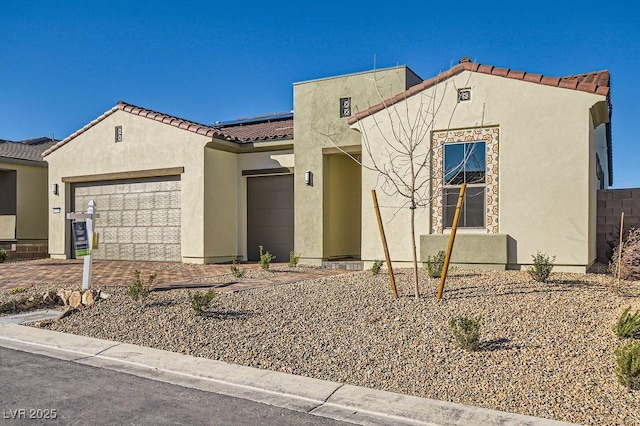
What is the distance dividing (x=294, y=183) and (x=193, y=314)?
7890 millimetres

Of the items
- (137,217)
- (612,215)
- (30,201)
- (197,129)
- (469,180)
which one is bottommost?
(137,217)

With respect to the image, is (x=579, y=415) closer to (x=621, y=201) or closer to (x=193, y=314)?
(x=193, y=314)

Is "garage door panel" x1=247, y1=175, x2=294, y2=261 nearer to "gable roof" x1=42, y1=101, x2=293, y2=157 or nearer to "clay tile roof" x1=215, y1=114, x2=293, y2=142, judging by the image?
"gable roof" x1=42, y1=101, x2=293, y2=157

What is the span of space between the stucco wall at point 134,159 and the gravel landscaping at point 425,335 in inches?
233

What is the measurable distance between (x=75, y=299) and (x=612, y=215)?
11.5m

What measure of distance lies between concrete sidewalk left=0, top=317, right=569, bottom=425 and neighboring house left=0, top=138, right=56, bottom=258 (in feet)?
44.8

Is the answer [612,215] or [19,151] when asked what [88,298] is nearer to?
[612,215]

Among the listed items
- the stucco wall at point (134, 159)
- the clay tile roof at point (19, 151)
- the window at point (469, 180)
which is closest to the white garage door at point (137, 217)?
the stucco wall at point (134, 159)

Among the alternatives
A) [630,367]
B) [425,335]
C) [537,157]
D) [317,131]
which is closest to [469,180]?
[537,157]

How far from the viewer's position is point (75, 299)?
931 cm

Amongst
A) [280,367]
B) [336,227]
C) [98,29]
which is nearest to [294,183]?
[336,227]

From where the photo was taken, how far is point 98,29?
45.8ft

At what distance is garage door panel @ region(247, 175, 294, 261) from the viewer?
16281mm

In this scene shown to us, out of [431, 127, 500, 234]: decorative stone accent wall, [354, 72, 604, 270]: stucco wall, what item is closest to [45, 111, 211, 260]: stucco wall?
[431, 127, 500, 234]: decorative stone accent wall
